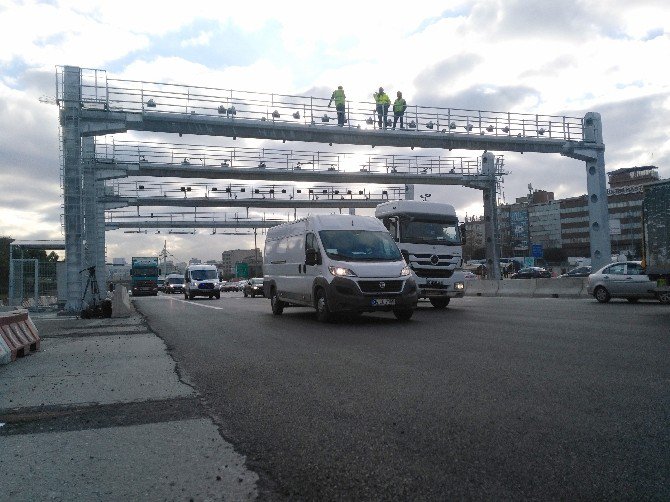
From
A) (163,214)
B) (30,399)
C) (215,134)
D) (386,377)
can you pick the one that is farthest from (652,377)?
(163,214)

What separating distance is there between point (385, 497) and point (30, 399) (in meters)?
4.59

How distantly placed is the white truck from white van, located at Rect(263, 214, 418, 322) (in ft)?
10.2

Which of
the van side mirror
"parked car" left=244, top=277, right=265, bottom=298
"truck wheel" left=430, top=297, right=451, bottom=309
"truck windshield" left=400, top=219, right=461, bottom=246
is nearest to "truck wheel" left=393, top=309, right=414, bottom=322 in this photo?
the van side mirror

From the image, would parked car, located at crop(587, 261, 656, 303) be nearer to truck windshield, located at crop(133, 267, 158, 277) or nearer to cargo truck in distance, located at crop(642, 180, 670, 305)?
cargo truck in distance, located at crop(642, 180, 670, 305)

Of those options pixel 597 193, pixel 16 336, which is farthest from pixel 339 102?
pixel 16 336

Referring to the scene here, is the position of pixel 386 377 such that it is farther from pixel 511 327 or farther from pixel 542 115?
pixel 542 115

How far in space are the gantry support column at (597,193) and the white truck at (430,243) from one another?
14945 millimetres

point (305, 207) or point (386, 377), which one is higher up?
point (305, 207)

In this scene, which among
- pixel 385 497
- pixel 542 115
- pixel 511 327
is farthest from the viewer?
pixel 542 115

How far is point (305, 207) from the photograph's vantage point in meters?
43.2

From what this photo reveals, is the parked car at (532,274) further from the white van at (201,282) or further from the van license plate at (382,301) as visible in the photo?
the van license plate at (382,301)

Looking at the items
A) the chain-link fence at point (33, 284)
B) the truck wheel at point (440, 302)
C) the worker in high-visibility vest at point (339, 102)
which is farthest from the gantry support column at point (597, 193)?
the chain-link fence at point (33, 284)

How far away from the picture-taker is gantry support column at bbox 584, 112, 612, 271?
1160 inches

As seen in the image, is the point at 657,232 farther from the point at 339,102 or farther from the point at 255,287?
the point at 255,287
